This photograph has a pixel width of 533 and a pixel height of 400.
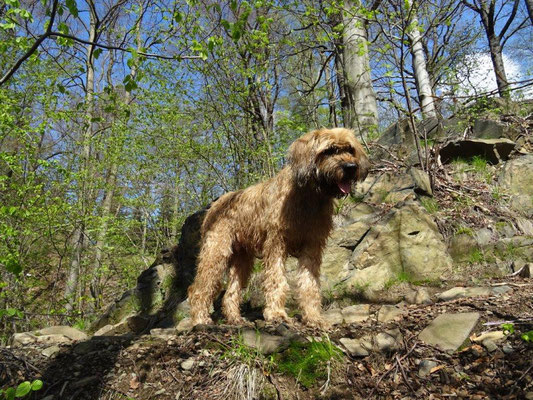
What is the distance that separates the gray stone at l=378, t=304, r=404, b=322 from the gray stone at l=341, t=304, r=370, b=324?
0.17 metres

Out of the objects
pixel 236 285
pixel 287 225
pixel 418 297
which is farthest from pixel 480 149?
pixel 236 285

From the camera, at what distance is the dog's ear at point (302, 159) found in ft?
13.0

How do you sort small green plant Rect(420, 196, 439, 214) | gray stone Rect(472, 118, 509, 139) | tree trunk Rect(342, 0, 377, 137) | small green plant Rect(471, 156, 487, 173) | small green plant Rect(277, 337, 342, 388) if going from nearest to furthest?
small green plant Rect(277, 337, 342, 388) → small green plant Rect(420, 196, 439, 214) → small green plant Rect(471, 156, 487, 173) → gray stone Rect(472, 118, 509, 139) → tree trunk Rect(342, 0, 377, 137)

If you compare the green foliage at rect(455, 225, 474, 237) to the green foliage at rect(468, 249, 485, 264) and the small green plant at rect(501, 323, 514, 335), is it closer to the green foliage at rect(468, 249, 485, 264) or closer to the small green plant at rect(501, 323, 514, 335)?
the green foliage at rect(468, 249, 485, 264)

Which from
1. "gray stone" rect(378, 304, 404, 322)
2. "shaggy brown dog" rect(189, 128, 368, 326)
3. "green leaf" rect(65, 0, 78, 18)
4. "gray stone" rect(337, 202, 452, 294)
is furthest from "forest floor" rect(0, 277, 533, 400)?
"green leaf" rect(65, 0, 78, 18)

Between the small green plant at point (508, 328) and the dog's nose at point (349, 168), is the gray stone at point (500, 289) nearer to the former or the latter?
the small green plant at point (508, 328)

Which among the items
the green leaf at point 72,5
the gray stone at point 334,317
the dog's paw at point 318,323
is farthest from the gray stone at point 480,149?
the green leaf at point 72,5

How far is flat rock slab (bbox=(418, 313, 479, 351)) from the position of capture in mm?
2994

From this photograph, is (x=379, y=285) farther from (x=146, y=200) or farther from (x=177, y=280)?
(x=146, y=200)

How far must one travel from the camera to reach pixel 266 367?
123 inches

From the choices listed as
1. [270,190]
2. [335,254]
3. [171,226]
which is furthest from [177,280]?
[171,226]

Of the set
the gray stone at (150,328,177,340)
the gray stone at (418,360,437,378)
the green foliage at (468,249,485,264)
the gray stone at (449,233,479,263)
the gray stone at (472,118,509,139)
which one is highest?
the gray stone at (472,118,509,139)

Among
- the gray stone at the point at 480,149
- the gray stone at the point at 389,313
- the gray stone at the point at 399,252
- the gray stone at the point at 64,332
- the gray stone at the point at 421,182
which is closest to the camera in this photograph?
the gray stone at the point at 389,313

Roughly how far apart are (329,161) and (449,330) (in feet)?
6.31
